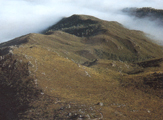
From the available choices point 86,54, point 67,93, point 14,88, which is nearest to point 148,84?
point 67,93

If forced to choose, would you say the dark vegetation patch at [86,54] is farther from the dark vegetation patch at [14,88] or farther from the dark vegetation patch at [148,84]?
the dark vegetation patch at [14,88]

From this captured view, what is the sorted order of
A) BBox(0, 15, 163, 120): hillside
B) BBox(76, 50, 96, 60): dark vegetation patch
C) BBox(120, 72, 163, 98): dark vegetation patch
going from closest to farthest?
1. BBox(0, 15, 163, 120): hillside
2. BBox(120, 72, 163, 98): dark vegetation patch
3. BBox(76, 50, 96, 60): dark vegetation patch

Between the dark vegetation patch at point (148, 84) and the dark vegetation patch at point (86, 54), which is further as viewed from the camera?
the dark vegetation patch at point (86, 54)

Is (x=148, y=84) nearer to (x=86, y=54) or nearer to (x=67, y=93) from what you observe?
(x=67, y=93)

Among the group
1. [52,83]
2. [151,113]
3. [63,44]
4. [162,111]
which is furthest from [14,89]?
[63,44]

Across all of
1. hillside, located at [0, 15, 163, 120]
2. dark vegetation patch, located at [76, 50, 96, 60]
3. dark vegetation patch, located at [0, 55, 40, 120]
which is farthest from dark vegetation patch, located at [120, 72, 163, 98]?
dark vegetation patch, located at [76, 50, 96, 60]

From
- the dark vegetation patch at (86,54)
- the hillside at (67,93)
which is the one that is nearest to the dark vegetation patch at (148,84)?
the hillside at (67,93)

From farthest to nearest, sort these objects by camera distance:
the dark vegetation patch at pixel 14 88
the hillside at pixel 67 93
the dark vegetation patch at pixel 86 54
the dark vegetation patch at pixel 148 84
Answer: the dark vegetation patch at pixel 86 54, the dark vegetation patch at pixel 148 84, the dark vegetation patch at pixel 14 88, the hillside at pixel 67 93

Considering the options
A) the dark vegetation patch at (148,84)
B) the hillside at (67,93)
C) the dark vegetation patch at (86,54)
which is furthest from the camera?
the dark vegetation patch at (86,54)

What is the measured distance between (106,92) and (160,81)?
17.8 m

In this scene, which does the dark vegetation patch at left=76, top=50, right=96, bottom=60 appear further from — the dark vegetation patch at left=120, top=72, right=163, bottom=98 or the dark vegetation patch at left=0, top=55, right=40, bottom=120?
the dark vegetation patch at left=0, top=55, right=40, bottom=120

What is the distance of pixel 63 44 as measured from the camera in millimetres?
196375

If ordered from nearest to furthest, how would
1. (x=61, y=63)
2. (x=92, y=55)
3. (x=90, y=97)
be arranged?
1. (x=90, y=97)
2. (x=61, y=63)
3. (x=92, y=55)

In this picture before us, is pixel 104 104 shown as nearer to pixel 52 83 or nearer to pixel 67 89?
pixel 67 89
